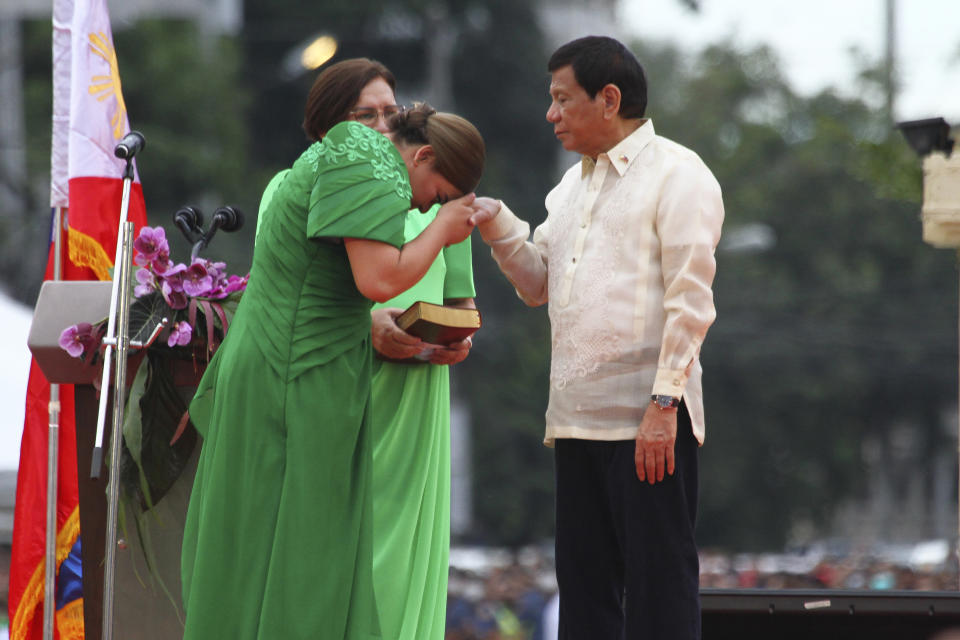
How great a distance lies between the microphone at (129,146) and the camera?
4445 mm

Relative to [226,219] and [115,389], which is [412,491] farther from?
[226,219]

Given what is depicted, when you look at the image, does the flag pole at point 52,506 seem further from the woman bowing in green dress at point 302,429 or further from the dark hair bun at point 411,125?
the dark hair bun at point 411,125

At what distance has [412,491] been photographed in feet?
14.3

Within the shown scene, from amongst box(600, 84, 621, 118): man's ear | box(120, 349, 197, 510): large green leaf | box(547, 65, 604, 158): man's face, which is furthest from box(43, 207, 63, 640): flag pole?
box(600, 84, 621, 118): man's ear

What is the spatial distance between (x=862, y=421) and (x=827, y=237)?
3.74 metres

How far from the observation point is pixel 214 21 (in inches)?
1120

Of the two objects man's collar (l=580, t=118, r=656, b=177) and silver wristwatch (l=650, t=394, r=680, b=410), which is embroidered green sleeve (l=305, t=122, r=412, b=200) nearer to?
man's collar (l=580, t=118, r=656, b=177)

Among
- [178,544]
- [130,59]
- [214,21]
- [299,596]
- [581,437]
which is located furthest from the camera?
[214,21]

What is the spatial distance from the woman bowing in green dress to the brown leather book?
13.7 inches

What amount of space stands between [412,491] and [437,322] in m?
0.54

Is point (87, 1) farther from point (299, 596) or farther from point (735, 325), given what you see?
point (735, 325)

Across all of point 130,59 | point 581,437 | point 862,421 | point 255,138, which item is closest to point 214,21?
point 255,138

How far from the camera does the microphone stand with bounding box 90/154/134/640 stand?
3.99 m

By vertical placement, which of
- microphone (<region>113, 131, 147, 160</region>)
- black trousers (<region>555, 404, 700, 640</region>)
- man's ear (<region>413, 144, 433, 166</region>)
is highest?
microphone (<region>113, 131, 147, 160</region>)
